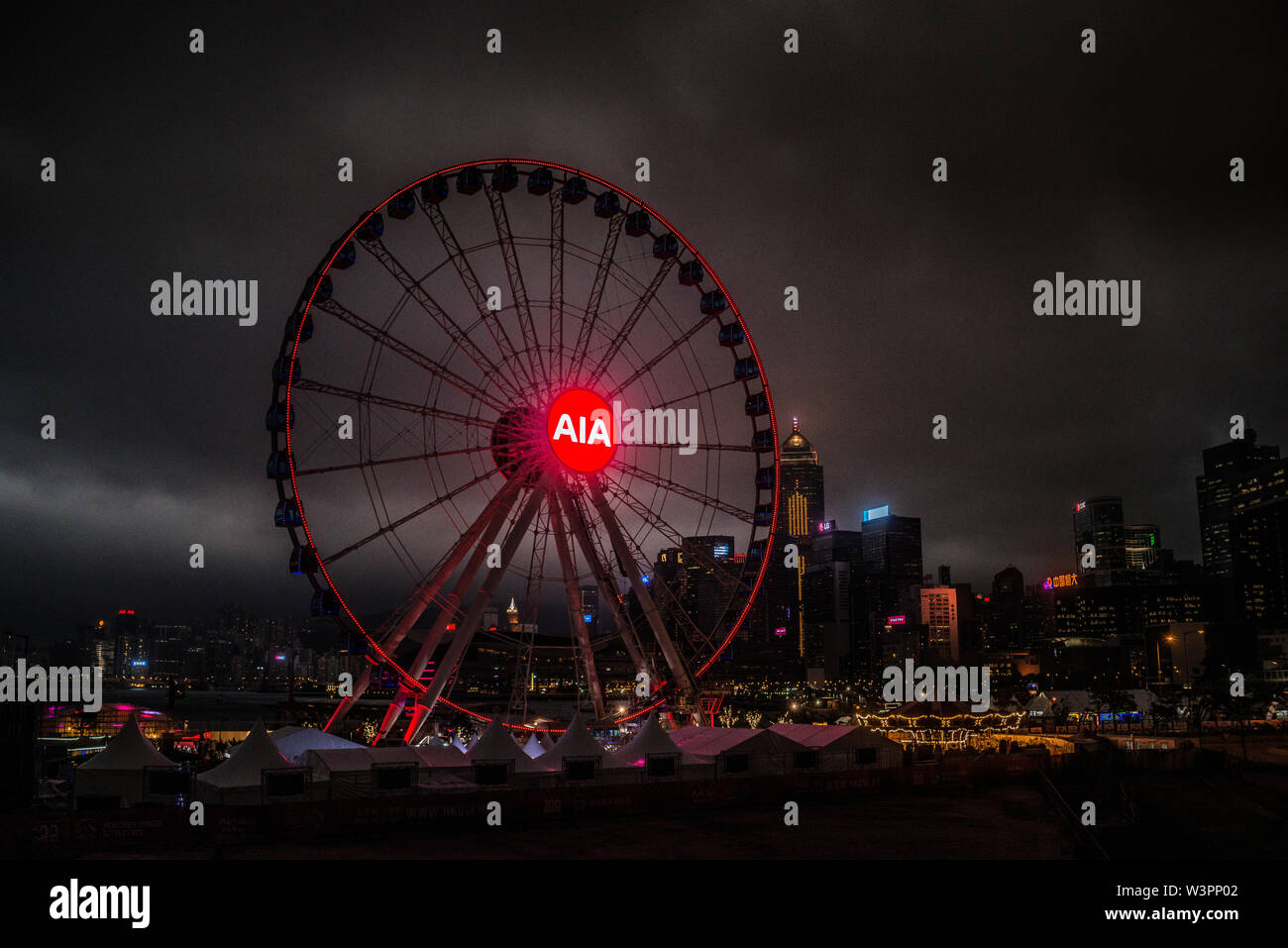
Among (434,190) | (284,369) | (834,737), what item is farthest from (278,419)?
(834,737)

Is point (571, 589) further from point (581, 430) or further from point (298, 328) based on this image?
point (298, 328)

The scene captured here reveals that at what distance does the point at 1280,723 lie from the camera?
304ft

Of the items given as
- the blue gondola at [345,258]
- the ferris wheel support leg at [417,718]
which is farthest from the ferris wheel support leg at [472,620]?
the blue gondola at [345,258]

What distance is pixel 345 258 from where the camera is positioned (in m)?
37.8

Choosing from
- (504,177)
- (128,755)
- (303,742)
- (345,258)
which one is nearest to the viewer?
(128,755)

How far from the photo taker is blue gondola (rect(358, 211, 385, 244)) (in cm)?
3791

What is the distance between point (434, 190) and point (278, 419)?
35.4ft

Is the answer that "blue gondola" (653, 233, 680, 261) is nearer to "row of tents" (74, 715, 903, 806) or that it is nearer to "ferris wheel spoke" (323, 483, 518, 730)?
A: "ferris wheel spoke" (323, 483, 518, 730)

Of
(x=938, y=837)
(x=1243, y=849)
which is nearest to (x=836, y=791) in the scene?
(x=938, y=837)

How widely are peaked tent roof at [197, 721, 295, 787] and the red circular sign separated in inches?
592

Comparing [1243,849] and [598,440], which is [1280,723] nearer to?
[1243,849]

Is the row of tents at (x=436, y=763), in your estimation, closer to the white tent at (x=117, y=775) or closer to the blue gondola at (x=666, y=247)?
the white tent at (x=117, y=775)
